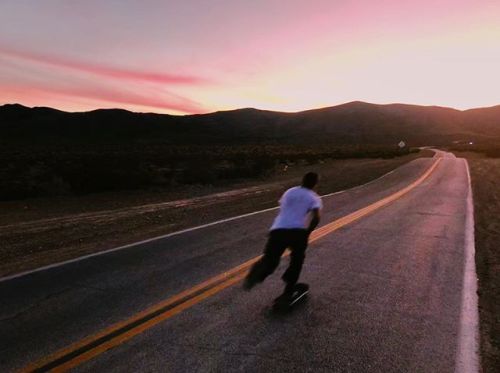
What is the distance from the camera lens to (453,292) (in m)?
6.97

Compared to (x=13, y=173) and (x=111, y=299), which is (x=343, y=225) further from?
(x=13, y=173)

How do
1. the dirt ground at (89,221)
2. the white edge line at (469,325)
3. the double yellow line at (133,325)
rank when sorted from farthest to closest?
the dirt ground at (89,221) < the white edge line at (469,325) < the double yellow line at (133,325)

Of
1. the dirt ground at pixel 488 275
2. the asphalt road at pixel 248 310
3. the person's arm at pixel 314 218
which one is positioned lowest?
the dirt ground at pixel 488 275

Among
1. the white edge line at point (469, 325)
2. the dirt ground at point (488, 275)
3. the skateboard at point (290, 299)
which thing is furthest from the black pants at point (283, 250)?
the dirt ground at point (488, 275)

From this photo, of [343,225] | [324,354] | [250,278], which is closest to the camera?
[324,354]

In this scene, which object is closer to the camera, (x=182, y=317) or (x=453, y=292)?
(x=182, y=317)

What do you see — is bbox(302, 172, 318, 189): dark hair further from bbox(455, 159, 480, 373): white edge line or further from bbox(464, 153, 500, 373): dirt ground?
bbox(464, 153, 500, 373): dirt ground

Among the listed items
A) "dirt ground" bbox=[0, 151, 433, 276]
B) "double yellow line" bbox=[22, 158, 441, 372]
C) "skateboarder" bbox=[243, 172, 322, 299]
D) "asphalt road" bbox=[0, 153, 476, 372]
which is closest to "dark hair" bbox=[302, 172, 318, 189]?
"skateboarder" bbox=[243, 172, 322, 299]

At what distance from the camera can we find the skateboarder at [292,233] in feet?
20.1

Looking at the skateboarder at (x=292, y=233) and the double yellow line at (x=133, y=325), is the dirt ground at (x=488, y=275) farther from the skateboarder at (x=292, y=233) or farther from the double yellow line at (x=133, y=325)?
the double yellow line at (x=133, y=325)

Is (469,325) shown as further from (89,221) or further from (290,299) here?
(89,221)

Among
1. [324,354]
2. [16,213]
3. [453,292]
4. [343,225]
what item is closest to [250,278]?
[324,354]

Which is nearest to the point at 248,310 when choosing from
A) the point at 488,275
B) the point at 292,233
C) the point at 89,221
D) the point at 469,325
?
the point at 292,233

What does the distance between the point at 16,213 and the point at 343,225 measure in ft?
43.3
